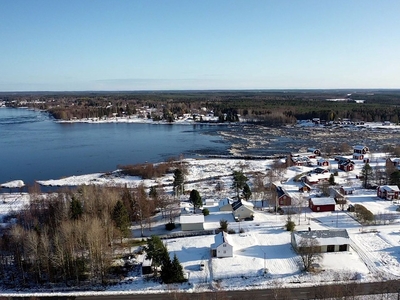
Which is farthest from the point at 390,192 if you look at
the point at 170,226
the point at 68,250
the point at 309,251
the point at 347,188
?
the point at 68,250

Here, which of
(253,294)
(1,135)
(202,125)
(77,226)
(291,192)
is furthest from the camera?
(202,125)

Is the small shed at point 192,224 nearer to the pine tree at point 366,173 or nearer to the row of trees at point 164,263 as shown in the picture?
the row of trees at point 164,263

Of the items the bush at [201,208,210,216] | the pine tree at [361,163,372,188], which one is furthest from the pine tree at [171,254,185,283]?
the pine tree at [361,163,372,188]

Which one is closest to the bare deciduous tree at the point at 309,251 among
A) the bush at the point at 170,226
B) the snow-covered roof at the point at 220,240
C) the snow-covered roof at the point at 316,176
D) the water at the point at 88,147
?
the snow-covered roof at the point at 220,240

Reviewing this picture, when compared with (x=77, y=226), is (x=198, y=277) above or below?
below

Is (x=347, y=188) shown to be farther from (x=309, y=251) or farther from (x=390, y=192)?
(x=309, y=251)

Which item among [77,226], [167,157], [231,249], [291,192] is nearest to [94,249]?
[77,226]

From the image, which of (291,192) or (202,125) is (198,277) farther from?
(202,125)
